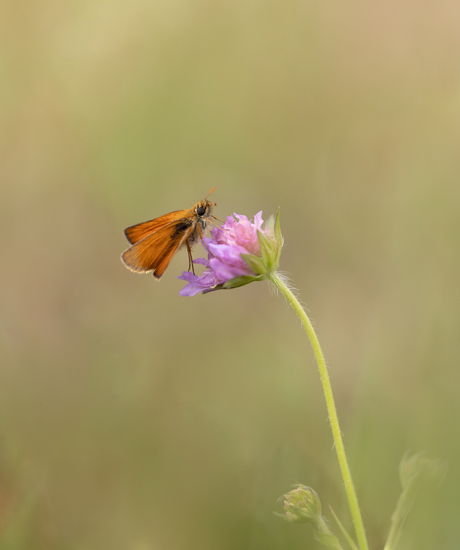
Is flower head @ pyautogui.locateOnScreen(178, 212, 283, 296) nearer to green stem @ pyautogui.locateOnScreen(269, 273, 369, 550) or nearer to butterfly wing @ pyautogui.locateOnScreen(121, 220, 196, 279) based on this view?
green stem @ pyautogui.locateOnScreen(269, 273, 369, 550)

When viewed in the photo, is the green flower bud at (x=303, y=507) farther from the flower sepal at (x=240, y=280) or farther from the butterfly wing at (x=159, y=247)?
the butterfly wing at (x=159, y=247)

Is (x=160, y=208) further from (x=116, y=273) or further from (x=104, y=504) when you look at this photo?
(x=104, y=504)

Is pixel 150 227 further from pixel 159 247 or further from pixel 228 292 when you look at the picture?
pixel 228 292

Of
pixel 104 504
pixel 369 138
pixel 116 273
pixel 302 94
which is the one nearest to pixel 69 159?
pixel 116 273

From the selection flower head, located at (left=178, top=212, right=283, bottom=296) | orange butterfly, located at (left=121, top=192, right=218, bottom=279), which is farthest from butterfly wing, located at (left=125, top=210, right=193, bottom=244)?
flower head, located at (left=178, top=212, right=283, bottom=296)

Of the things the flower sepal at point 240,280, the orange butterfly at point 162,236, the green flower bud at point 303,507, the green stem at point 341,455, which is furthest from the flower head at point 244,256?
the green flower bud at point 303,507

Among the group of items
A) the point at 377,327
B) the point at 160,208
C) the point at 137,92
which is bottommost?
the point at 377,327
